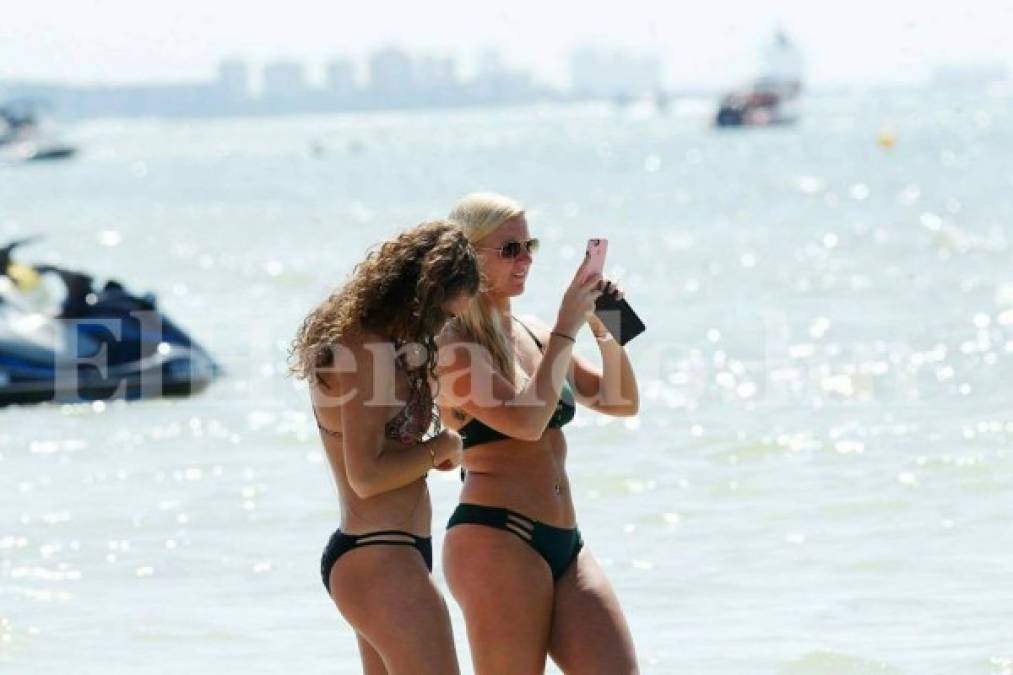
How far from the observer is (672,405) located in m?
13.9

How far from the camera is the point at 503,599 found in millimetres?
4426

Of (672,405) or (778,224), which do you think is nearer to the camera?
(672,405)

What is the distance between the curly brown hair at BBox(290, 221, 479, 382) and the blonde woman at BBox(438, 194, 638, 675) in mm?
231

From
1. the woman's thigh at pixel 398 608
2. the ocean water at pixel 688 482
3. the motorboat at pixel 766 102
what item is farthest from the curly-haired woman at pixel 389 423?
the motorboat at pixel 766 102

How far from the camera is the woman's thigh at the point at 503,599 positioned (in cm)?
442

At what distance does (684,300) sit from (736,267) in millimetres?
4321

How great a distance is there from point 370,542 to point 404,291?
57cm

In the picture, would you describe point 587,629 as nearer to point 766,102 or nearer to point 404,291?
point 404,291

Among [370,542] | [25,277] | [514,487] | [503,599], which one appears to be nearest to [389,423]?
[370,542]

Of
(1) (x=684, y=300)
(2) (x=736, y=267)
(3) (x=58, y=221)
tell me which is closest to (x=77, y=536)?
(1) (x=684, y=300)

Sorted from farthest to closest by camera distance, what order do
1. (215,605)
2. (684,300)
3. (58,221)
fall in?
(58,221) < (684,300) < (215,605)

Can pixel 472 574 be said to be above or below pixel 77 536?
above

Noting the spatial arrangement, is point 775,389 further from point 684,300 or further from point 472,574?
point 472,574

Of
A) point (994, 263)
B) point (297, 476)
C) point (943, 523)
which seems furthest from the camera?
point (994, 263)
